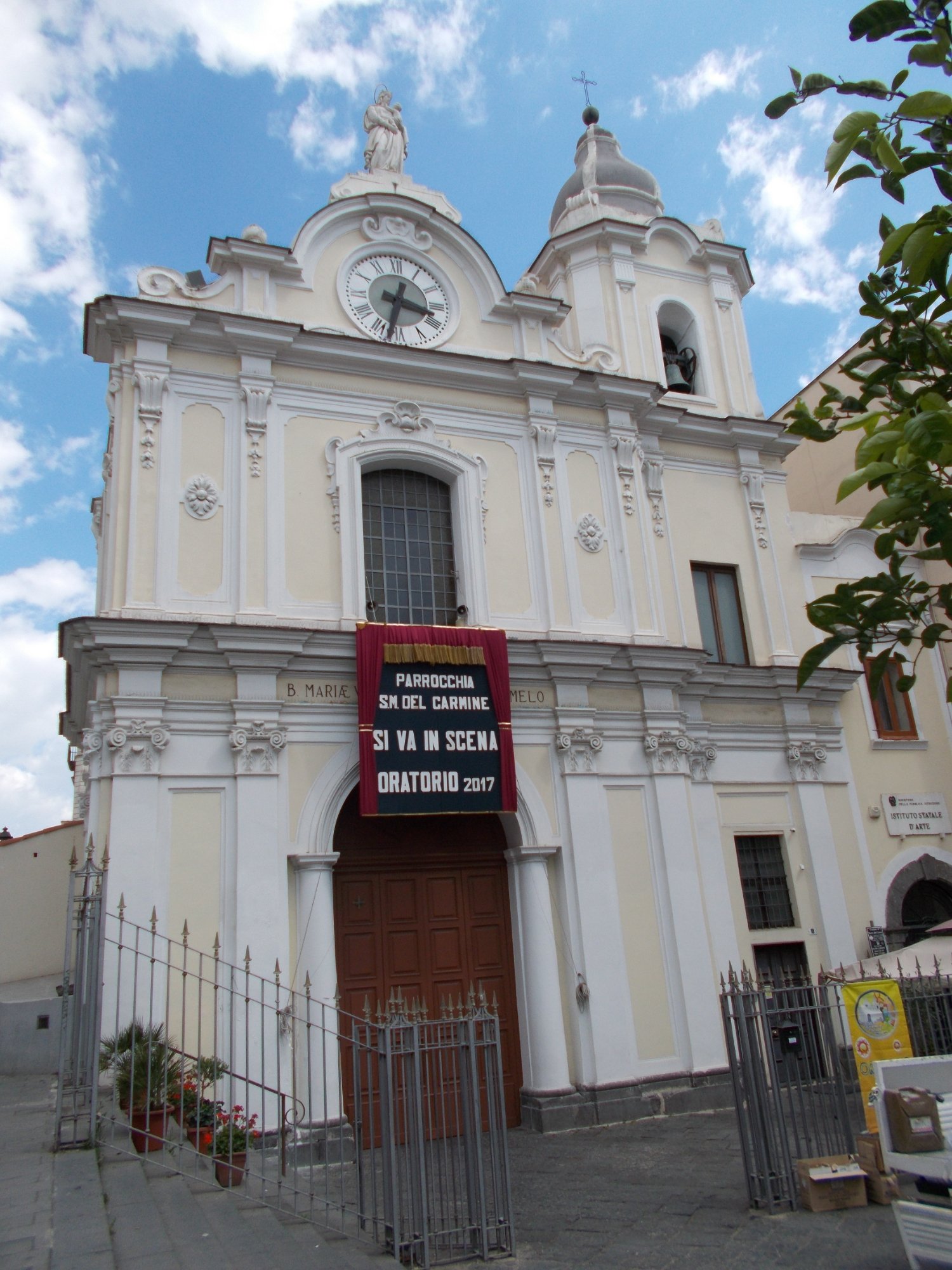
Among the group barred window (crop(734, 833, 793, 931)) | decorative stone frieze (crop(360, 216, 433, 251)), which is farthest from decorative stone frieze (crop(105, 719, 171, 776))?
barred window (crop(734, 833, 793, 931))

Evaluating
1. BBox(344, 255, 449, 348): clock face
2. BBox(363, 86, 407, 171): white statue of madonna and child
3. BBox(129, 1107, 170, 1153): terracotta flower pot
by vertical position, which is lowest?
BBox(129, 1107, 170, 1153): terracotta flower pot

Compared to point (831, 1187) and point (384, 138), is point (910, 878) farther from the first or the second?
point (384, 138)

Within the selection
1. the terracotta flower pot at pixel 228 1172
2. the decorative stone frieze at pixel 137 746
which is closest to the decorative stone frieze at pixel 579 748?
the decorative stone frieze at pixel 137 746

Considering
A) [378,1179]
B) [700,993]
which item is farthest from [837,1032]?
[378,1179]

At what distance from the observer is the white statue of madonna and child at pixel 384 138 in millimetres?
16000

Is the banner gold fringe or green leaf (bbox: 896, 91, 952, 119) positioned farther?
the banner gold fringe

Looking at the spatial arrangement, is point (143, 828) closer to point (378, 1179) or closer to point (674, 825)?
point (378, 1179)

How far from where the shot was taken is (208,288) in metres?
13.6

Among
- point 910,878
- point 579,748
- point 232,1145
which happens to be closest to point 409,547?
point 579,748

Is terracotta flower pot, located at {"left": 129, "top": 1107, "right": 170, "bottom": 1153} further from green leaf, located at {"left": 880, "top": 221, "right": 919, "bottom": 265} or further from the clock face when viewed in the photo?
the clock face

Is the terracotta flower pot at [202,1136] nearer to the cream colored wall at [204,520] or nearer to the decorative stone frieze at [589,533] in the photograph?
the cream colored wall at [204,520]

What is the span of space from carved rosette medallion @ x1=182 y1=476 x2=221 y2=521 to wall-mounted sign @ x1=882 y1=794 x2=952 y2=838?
1145 centimetres

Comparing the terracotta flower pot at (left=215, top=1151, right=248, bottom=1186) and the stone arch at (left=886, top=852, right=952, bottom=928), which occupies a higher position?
the stone arch at (left=886, top=852, right=952, bottom=928)

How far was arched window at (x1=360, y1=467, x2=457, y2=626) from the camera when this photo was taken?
13781 millimetres
